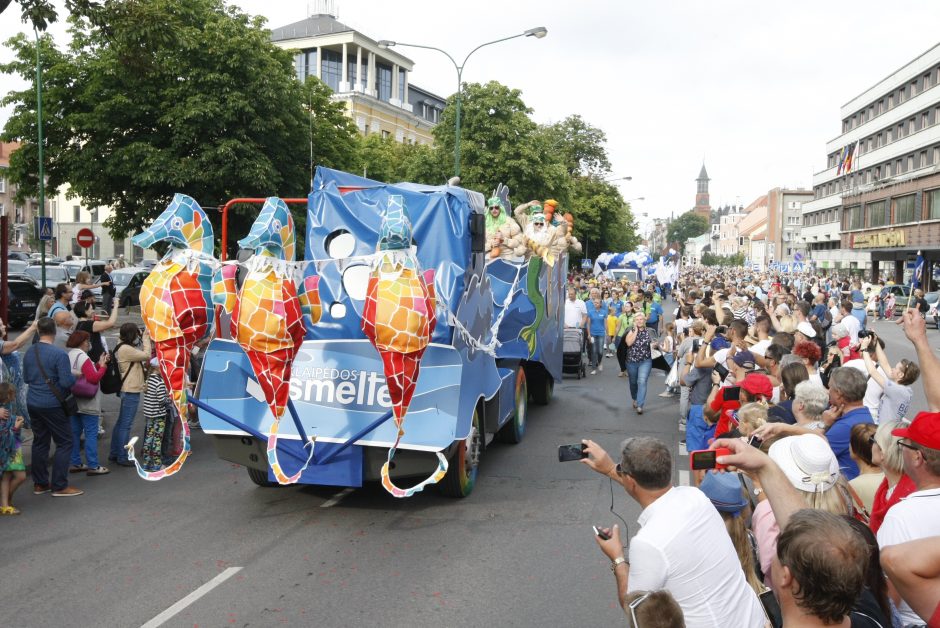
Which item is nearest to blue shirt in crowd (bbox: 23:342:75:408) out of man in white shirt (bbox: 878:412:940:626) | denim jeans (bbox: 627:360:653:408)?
man in white shirt (bbox: 878:412:940:626)

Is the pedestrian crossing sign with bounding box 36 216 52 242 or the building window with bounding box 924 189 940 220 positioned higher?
the building window with bounding box 924 189 940 220

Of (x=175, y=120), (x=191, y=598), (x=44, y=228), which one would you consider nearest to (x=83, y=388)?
(x=191, y=598)

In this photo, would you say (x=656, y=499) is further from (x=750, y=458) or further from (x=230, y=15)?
(x=230, y=15)

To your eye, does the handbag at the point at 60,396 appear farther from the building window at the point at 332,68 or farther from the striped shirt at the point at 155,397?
the building window at the point at 332,68

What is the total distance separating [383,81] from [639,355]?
200ft

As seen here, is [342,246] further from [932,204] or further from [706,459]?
[932,204]

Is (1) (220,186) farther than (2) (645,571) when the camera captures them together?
Yes

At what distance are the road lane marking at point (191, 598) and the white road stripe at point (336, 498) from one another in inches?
71.2

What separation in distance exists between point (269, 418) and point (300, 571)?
167 cm

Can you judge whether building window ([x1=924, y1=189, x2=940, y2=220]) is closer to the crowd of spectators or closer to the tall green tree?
the tall green tree

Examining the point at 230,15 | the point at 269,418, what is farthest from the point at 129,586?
the point at 230,15

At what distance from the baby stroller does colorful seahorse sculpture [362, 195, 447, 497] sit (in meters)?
10.5

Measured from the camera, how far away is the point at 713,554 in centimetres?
308

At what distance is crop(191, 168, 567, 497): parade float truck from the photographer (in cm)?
730
